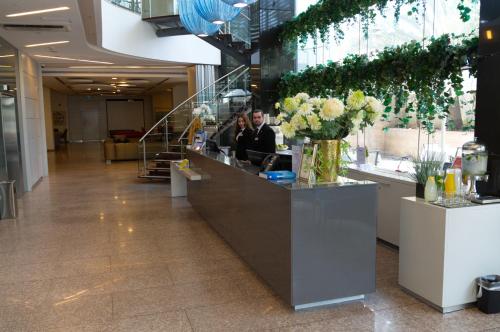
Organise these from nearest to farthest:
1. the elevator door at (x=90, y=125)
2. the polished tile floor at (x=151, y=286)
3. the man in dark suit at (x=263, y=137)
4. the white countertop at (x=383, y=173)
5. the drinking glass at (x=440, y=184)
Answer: the polished tile floor at (x=151, y=286)
the drinking glass at (x=440, y=184)
the white countertop at (x=383, y=173)
the man in dark suit at (x=263, y=137)
the elevator door at (x=90, y=125)

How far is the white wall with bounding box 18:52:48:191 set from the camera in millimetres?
9422

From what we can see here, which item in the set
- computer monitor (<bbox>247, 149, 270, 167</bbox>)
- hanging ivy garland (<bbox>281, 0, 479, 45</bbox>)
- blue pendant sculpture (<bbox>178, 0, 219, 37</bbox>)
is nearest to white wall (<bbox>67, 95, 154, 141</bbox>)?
hanging ivy garland (<bbox>281, 0, 479, 45</bbox>)

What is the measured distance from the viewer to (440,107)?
15.9 feet

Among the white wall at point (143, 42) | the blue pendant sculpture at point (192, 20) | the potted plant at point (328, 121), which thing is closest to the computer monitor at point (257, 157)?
the potted plant at point (328, 121)

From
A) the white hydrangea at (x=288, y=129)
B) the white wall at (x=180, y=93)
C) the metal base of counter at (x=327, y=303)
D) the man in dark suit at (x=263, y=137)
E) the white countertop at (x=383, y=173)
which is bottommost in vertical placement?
the metal base of counter at (x=327, y=303)

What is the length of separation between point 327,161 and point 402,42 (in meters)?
2.61

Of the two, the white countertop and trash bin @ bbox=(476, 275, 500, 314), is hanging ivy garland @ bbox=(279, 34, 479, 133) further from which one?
trash bin @ bbox=(476, 275, 500, 314)

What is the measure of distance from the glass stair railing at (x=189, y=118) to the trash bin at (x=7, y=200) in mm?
4023

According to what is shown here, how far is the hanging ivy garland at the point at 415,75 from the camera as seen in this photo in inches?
175

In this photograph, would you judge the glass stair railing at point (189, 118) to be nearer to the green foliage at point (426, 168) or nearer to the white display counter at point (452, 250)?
the green foliage at point (426, 168)

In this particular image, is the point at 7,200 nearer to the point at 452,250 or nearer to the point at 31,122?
the point at 31,122

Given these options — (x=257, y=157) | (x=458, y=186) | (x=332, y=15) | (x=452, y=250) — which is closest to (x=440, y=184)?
(x=458, y=186)

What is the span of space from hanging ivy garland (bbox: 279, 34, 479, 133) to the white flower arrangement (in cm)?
141

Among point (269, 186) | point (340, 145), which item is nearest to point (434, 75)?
point (340, 145)
